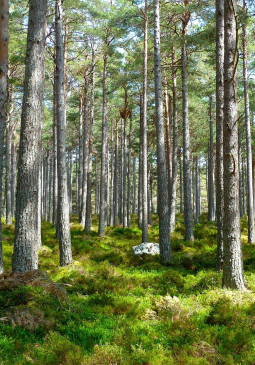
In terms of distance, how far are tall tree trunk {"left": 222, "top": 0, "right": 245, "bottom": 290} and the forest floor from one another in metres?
0.45

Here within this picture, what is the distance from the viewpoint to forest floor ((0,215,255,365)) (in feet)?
12.5

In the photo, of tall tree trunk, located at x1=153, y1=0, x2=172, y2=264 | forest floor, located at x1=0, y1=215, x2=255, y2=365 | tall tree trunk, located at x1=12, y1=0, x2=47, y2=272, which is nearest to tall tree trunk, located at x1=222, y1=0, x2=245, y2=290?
forest floor, located at x1=0, y1=215, x2=255, y2=365

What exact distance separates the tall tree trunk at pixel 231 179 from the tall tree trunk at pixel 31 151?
412 centimetres

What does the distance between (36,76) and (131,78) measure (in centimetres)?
923

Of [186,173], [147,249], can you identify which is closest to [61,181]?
[147,249]

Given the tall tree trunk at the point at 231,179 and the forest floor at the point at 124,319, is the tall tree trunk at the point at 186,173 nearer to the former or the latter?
the forest floor at the point at 124,319

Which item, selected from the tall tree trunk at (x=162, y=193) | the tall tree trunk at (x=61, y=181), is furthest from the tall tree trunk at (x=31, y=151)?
the tall tree trunk at (x=162, y=193)

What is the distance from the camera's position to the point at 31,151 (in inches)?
235

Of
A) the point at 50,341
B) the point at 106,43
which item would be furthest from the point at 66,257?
the point at 106,43

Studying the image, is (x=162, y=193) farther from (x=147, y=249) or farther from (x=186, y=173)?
(x=186, y=173)

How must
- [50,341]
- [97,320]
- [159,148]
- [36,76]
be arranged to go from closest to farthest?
1. [50,341]
2. [97,320]
3. [36,76]
4. [159,148]

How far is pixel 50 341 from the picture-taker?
4016 millimetres

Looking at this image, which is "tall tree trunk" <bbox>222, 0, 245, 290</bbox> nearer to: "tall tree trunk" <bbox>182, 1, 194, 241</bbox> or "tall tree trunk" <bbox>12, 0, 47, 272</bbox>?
"tall tree trunk" <bbox>12, 0, 47, 272</bbox>

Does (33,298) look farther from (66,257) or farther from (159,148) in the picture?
(159,148)
